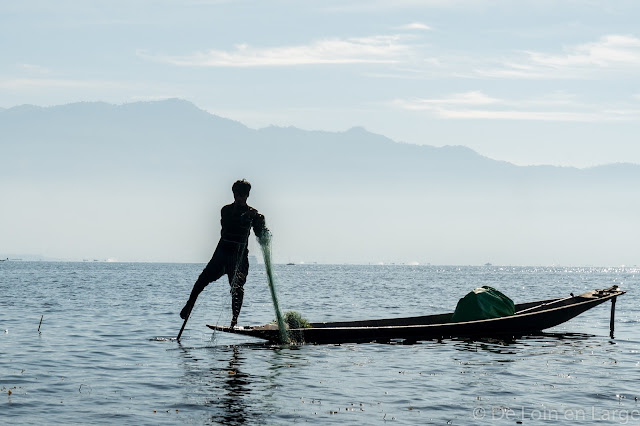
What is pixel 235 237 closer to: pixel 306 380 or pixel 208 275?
pixel 208 275

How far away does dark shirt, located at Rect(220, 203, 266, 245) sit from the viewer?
20.9 m

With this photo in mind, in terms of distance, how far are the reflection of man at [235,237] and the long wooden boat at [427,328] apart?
1.19 m

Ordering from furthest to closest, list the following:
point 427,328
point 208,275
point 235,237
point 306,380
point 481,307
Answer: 1. point 481,307
2. point 427,328
3. point 235,237
4. point 208,275
5. point 306,380

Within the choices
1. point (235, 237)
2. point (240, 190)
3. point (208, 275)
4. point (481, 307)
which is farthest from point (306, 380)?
point (481, 307)

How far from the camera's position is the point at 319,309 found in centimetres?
4400

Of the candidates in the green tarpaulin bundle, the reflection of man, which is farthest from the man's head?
the green tarpaulin bundle

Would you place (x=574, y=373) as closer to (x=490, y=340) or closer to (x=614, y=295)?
(x=490, y=340)

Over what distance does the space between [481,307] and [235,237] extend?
312 inches

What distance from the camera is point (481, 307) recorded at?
955 inches

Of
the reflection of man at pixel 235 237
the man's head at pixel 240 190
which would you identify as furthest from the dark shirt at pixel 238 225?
the man's head at pixel 240 190

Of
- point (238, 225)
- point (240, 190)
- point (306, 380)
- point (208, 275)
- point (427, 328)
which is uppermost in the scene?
point (240, 190)

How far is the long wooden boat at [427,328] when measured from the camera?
21859 millimetres

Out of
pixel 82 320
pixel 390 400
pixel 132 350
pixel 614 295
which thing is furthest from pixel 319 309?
pixel 390 400

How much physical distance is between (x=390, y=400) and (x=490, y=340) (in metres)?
9.73
